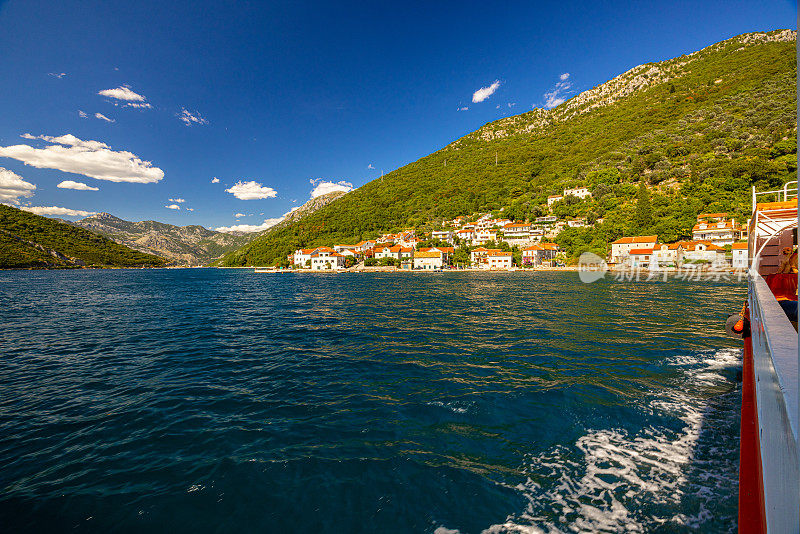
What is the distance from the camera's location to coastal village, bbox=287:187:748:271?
6291 centimetres

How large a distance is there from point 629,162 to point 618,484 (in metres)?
133

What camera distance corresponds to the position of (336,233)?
14550 centimetres

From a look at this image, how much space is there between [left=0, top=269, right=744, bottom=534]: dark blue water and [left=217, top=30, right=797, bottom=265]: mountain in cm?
8544

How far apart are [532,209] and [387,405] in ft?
387

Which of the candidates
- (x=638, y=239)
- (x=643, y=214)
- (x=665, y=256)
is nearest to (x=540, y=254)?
(x=638, y=239)

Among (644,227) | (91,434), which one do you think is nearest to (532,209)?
(644,227)

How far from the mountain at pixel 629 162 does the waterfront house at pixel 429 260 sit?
3669 centimetres

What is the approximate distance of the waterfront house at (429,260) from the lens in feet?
310

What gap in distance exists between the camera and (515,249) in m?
96.1

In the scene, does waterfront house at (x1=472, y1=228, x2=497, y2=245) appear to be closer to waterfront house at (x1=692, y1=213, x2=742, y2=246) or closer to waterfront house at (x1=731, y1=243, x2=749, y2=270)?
waterfront house at (x1=692, y1=213, x2=742, y2=246)

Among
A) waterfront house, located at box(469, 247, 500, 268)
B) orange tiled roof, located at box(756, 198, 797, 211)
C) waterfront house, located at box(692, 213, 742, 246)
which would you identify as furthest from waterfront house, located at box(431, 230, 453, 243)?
orange tiled roof, located at box(756, 198, 797, 211)

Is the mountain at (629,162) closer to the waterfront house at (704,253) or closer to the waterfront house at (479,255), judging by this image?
the waterfront house at (704,253)

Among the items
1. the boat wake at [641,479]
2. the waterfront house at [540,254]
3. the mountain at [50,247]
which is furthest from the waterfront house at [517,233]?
the mountain at [50,247]

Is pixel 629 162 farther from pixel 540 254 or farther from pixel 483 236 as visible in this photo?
pixel 483 236
